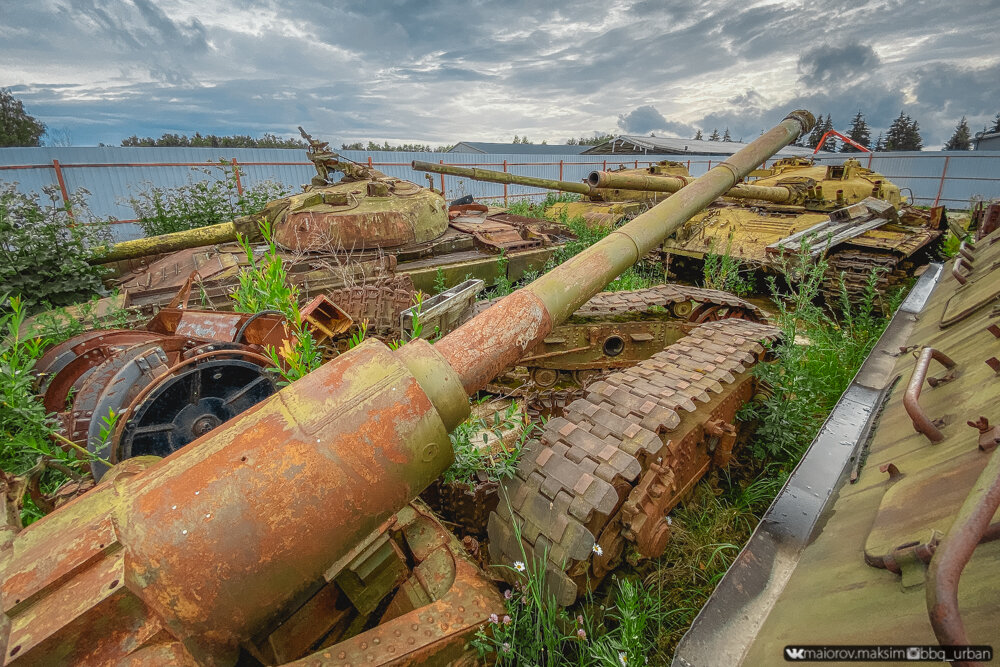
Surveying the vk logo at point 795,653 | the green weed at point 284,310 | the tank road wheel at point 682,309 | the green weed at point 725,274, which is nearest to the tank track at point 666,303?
the tank road wheel at point 682,309

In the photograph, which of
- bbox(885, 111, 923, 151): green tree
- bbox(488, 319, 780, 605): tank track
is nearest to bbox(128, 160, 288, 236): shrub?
bbox(488, 319, 780, 605): tank track

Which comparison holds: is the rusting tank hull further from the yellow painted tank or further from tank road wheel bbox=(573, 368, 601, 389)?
the yellow painted tank

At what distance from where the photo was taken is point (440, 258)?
6691 mm

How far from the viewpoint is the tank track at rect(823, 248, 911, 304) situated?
6305mm

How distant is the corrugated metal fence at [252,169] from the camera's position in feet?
34.6

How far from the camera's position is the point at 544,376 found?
15.4 ft

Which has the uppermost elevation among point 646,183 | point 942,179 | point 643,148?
point 643,148

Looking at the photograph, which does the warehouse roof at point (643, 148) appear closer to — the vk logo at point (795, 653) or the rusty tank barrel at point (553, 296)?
the rusty tank barrel at point (553, 296)

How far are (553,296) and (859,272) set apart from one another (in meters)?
6.74

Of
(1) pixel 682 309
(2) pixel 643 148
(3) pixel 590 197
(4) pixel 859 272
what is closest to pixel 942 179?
(2) pixel 643 148

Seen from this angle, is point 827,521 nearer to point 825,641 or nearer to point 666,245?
point 825,641

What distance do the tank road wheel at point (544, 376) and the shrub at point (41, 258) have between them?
20.0ft

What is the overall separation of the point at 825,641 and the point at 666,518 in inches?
50.6

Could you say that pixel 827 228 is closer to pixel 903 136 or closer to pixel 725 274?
pixel 725 274
